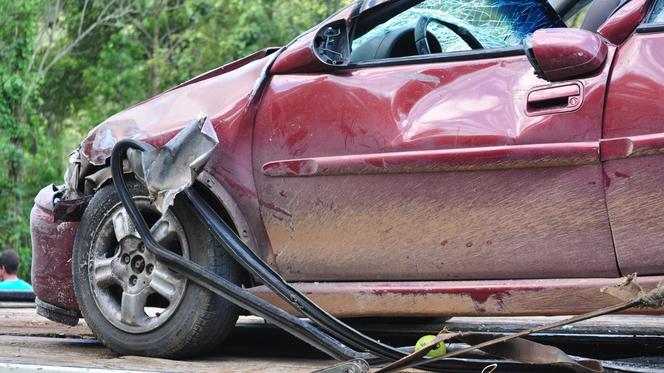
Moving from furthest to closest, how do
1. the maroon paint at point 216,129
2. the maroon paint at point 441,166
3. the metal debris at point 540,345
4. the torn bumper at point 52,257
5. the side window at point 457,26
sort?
the torn bumper at point 52,257, the side window at point 457,26, the maroon paint at point 216,129, the maroon paint at point 441,166, the metal debris at point 540,345

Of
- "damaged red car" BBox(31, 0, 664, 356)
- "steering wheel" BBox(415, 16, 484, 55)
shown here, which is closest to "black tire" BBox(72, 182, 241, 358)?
"damaged red car" BBox(31, 0, 664, 356)

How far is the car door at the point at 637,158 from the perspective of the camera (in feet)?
9.75

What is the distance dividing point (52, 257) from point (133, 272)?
2.00 ft

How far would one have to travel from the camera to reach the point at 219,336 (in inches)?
146

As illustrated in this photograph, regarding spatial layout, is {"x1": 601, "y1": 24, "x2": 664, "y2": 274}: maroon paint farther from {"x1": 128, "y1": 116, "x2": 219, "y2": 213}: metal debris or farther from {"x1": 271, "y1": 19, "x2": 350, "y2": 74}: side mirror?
{"x1": 128, "y1": 116, "x2": 219, "y2": 213}: metal debris

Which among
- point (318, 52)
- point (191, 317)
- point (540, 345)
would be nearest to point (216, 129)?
point (318, 52)

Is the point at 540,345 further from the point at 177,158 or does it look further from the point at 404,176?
the point at 177,158

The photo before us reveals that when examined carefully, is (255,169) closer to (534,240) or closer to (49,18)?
(534,240)

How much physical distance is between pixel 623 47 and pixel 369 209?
1023mm

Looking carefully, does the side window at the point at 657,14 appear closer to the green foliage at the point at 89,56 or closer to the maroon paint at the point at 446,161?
the maroon paint at the point at 446,161

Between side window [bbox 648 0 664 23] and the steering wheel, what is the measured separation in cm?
91

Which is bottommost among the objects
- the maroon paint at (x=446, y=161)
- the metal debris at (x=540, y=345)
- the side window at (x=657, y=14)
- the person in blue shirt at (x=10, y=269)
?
the person in blue shirt at (x=10, y=269)

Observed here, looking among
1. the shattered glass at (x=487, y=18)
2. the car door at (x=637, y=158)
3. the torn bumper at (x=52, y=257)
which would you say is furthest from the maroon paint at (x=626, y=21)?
the torn bumper at (x=52, y=257)

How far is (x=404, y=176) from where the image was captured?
3.36m
